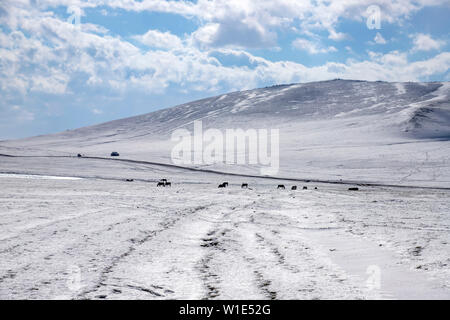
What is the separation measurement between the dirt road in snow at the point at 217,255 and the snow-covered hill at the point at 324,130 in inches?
1160

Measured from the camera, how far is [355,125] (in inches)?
3295

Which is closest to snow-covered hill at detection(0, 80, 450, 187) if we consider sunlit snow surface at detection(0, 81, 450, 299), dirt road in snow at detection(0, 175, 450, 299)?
sunlit snow surface at detection(0, 81, 450, 299)

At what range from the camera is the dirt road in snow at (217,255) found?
16.3 feet

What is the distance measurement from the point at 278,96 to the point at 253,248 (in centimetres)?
12195

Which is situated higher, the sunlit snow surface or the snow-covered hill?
the snow-covered hill

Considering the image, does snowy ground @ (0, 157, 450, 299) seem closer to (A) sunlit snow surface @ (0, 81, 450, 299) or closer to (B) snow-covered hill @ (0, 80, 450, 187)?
(A) sunlit snow surface @ (0, 81, 450, 299)

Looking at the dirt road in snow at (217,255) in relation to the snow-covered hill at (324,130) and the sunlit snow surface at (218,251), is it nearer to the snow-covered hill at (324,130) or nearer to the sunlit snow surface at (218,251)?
Result: the sunlit snow surface at (218,251)

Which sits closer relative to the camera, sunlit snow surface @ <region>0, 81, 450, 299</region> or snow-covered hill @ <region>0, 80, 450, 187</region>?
sunlit snow surface @ <region>0, 81, 450, 299</region>

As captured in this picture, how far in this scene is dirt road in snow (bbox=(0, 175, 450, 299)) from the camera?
498 cm

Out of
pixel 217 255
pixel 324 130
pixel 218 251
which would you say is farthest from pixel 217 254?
pixel 324 130

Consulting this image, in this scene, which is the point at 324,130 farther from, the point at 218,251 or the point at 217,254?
the point at 217,254

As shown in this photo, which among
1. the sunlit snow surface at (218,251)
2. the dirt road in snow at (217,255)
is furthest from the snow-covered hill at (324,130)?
the dirt road in snow at (217,255)

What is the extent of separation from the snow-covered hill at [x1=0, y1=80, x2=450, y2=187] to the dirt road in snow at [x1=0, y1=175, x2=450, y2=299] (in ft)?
96.7
